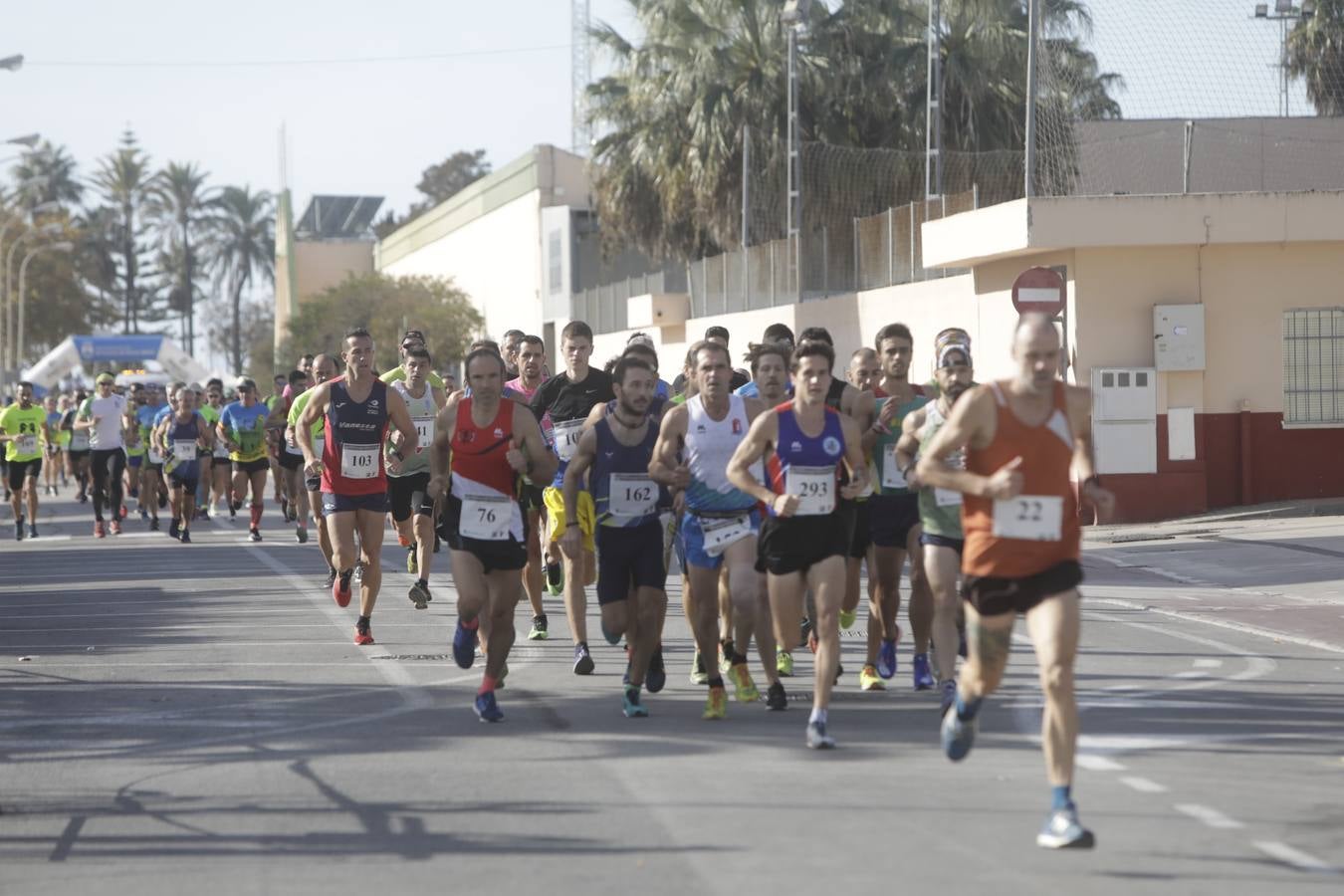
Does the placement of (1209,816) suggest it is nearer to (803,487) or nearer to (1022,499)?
(1022,499)

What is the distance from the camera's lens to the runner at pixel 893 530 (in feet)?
36.8

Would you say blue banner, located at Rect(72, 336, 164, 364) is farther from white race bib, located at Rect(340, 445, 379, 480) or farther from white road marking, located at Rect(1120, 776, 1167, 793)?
white road marking, located at Rect(1120, 776, 1167, 793)

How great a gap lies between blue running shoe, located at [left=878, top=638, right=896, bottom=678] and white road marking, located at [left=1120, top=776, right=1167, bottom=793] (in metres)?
3.09

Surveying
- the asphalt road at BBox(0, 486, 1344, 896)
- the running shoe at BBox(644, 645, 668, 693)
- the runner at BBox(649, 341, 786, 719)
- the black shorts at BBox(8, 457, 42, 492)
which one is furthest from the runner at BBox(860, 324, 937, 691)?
the black shorts at BBox(8, 457, 42, 492)

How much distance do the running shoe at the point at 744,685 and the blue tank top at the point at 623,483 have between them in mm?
902

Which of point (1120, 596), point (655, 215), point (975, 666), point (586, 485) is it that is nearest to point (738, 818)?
point (975, 666)

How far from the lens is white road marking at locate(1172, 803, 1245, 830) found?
24.5ft

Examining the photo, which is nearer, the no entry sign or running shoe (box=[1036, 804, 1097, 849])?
running shoe (box=[1036, 804, 1097, 849])

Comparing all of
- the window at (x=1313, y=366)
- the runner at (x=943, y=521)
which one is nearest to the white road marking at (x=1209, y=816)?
the runner at (x=943, y=521)

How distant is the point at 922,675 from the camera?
11.2 metres

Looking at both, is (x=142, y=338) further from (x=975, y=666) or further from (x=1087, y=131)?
(x=975, y=666)

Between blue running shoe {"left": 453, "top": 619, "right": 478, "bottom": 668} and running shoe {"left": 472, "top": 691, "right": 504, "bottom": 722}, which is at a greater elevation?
blue running shoe {"left": 453, "top": 619, "right": 478, "bottom": 668}

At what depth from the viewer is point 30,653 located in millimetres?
13711

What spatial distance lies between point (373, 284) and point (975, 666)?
232 ft
